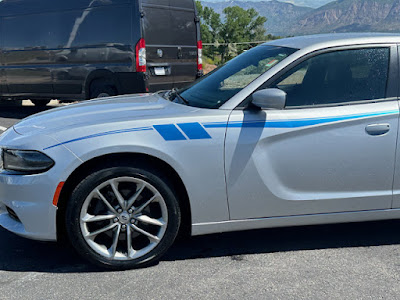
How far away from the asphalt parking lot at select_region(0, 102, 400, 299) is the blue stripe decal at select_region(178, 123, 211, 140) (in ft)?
2.86

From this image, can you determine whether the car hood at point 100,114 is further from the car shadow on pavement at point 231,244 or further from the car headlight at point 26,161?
the car shadow on pavement at point 231,244

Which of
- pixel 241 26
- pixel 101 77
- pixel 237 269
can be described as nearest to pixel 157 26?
pixel 101 77

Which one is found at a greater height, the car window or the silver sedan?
the car window

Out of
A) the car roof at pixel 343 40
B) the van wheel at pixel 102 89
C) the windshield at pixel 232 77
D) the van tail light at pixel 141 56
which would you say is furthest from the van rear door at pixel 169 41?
the car roof at pixel 343 40

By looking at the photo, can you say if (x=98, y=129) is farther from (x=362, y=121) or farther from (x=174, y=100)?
(x=362, y=121)

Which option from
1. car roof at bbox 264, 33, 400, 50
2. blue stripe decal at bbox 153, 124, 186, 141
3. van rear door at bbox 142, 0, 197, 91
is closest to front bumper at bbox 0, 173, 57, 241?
blue stripe decal at bbox 153, 124, 186, 141

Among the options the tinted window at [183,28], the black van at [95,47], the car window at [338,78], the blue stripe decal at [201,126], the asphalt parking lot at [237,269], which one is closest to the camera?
the asphalt parking lot at [237,269]

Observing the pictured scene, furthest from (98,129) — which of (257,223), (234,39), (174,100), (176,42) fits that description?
(234,39)

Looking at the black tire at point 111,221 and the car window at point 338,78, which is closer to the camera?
the black tire at point 111,221

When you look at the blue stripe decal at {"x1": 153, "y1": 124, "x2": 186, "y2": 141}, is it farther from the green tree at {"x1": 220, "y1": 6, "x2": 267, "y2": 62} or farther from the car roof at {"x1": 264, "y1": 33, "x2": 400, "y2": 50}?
the green tree at {"x1": 220, "y1": 6, "x2": 267, "y2": 62}

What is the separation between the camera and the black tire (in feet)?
10.7

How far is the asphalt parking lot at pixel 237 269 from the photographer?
3.07 metres

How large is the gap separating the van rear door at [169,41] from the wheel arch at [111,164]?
590 centimetres

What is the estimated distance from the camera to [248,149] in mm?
3379
